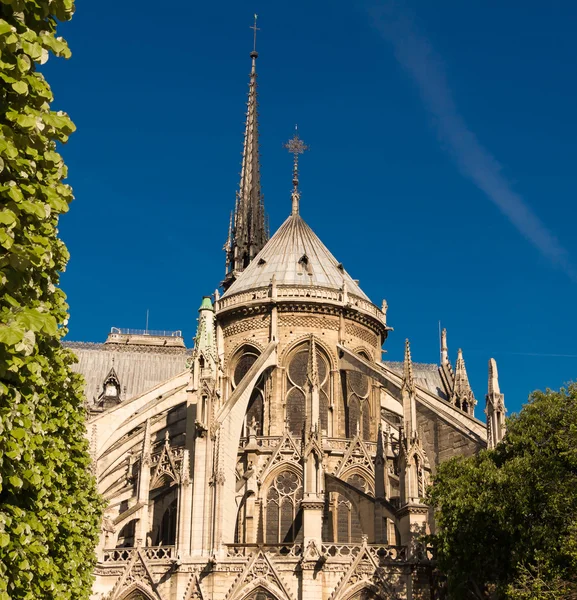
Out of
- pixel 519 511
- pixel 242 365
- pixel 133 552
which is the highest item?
pixel 242 365

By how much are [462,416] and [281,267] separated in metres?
12.1

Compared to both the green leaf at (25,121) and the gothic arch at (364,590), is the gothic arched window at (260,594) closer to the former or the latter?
the gothic arch at (364,590)

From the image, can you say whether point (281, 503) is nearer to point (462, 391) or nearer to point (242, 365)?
point (242, 365)

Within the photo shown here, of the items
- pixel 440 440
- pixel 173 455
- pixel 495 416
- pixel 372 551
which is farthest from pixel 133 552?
pixel 495 416

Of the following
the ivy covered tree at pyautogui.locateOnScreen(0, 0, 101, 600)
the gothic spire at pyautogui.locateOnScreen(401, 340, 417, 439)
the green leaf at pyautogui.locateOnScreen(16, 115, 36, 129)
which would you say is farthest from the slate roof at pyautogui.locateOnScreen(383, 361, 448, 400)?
the green leaf at pyautogui.locateOnScreen(16, 115, 36, 129)

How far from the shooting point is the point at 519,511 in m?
29.0

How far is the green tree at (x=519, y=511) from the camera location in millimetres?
27297

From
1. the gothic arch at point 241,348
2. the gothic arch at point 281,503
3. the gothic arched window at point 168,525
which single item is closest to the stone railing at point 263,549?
the gothic arch at point 281,503

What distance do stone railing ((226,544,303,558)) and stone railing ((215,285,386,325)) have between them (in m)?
14.1

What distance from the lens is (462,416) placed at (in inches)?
1866

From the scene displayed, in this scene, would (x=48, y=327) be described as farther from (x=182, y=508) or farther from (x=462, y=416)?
(x=462, y=416)

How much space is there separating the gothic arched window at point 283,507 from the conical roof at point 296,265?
10.6 metres

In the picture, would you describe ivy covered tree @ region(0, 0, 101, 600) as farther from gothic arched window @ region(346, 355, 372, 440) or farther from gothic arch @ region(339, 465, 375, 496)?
gothic arched window @ region(346, 355, 372, 440)

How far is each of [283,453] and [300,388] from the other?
5.21 metres
